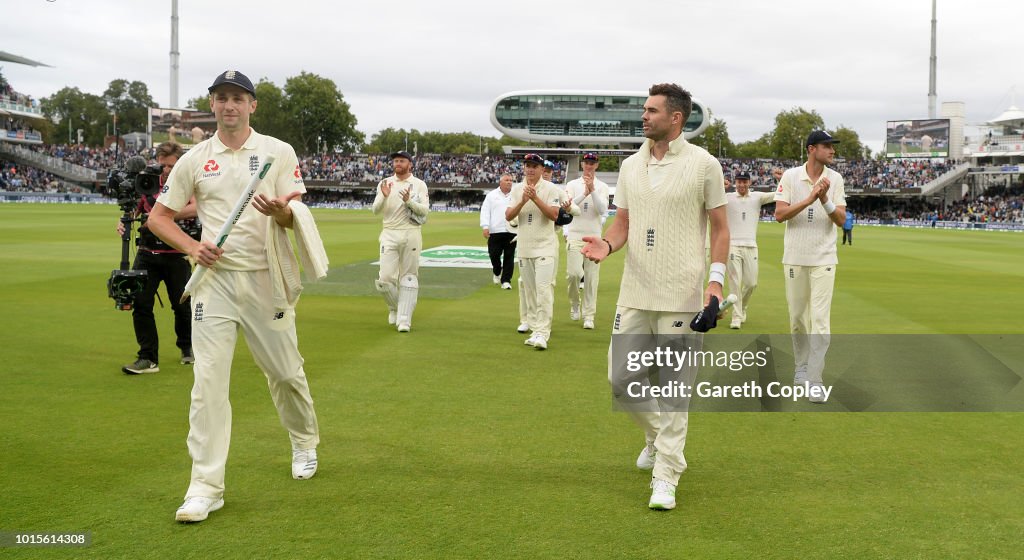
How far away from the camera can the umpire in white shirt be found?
1694cm

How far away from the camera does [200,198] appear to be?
516 centimetres

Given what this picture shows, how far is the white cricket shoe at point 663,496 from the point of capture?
16.6 ft

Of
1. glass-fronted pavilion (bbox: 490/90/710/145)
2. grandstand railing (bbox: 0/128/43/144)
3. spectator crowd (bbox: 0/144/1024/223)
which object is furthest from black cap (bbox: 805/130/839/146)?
grandstand railing (bbox: 0/128/43/144)

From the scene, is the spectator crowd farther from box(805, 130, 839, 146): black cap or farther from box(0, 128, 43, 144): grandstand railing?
box(805, 130, 839, 146): black cap

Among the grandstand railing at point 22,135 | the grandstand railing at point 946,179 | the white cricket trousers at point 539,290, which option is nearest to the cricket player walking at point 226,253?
the white cricket trousers at point 539,290

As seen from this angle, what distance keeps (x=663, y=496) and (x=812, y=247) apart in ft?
12.1

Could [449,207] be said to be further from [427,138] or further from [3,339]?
[427,138]

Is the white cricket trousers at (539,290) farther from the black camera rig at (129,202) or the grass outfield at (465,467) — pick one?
the black camera rig at (129,202)

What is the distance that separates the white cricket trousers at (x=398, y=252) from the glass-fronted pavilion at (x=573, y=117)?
93.7 m

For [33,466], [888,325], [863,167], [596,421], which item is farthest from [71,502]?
[863,167]

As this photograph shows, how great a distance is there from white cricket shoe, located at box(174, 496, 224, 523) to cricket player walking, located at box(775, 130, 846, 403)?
5.37m

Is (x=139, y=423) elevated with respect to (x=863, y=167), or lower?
lower

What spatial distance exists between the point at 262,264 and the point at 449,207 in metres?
73.9

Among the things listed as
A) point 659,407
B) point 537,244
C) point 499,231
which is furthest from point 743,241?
point 659,407
